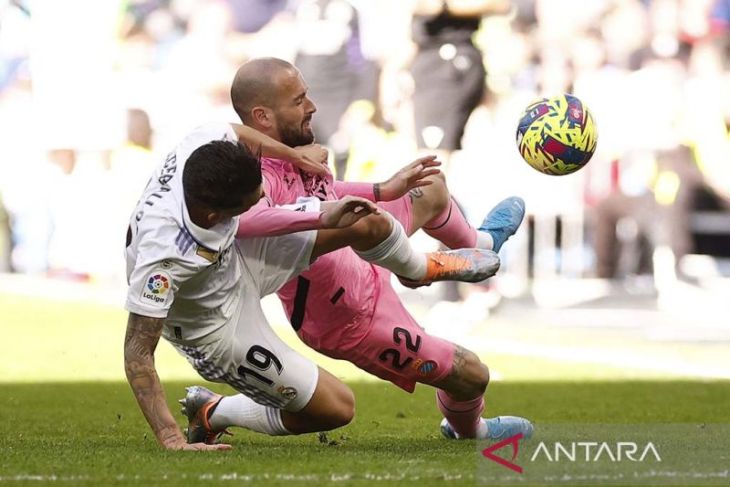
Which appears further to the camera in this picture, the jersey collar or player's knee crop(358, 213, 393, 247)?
player's knee crop(358, 213, 393, 247)

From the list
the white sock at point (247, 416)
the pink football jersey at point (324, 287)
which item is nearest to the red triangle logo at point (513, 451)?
the pink football jersey at point (324, 287)

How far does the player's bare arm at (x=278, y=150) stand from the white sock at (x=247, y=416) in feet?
3.79

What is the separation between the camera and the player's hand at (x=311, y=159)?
691 centimetres

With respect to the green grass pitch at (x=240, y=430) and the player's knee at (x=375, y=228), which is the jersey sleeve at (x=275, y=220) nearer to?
the player's knee at (x=375, y=228)

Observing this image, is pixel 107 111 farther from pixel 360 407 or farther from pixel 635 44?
pixel 360 407

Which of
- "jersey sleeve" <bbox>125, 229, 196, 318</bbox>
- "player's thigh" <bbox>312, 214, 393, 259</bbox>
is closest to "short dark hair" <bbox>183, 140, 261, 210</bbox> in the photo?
"jersey sleeve" <bbox>125, 229, 196, 318</bbox>

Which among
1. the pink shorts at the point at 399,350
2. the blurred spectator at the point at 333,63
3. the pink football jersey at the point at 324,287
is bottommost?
the pink shorts at the point at 399,350

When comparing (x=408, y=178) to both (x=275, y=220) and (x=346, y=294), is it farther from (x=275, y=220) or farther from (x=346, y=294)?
(x=275, y=220)

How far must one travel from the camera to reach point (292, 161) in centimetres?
691

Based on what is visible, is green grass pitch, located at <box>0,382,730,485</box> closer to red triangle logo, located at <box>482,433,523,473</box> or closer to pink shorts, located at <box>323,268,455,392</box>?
red triangle logo, located at <box>482,433,523,473</box>

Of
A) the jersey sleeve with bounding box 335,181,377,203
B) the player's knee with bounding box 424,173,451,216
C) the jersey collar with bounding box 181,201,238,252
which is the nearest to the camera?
the jersey collar with bounding box 181,201,238,252

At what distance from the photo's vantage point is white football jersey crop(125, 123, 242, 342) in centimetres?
618

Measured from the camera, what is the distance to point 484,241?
304 inches

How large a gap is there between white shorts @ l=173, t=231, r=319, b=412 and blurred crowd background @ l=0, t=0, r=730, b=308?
9.34m
